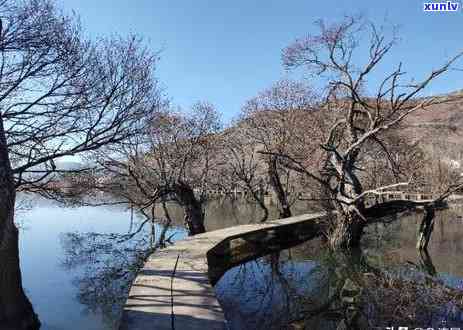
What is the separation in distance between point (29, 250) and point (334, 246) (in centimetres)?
1182

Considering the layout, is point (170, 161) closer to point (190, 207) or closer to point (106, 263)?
point (190, 207)

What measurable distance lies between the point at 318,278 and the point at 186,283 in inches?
189

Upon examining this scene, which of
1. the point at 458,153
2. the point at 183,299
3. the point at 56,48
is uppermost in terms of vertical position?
the point at 56,48

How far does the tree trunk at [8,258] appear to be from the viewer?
20.2 feet

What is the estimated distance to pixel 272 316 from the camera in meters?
7.61

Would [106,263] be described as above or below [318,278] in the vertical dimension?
above

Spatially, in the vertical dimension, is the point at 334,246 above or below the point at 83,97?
below

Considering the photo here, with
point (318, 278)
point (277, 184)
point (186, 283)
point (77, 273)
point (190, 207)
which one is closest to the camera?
point (186, 283)

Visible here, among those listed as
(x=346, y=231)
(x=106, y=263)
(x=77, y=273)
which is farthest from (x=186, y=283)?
(x=346, y=231)

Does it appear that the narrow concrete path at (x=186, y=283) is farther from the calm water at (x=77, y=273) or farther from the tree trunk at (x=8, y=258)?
the tree trunk at (x=8, y=258)

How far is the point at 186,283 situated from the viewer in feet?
24.3

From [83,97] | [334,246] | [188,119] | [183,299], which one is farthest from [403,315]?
[188,119]

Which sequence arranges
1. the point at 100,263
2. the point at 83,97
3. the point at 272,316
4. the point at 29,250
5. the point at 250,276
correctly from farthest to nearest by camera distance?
the point at 29,250, the point at 100,263, the point at 250,276, the point at 83,97, the point at 272,316

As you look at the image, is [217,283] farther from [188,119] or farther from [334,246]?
[188,119]
